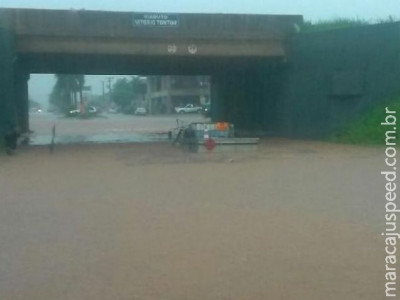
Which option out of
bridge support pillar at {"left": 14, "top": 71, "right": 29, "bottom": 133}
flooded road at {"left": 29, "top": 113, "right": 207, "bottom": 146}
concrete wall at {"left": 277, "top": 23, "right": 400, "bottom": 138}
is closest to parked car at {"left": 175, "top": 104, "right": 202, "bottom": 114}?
flooded road at {"left": 29, "top": 113, "right": 207, "bottom": 146}

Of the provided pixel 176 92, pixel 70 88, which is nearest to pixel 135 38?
pixel 176 92

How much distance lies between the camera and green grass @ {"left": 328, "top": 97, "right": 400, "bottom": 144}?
116 feet

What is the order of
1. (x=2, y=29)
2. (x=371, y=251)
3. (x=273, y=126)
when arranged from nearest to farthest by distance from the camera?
(x=371, y=251) < (x=2, y=29) < (x=273, y=126)

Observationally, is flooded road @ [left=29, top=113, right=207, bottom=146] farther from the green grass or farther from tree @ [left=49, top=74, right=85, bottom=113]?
tree @ [left=49, top=74, right=85, bottom=113]

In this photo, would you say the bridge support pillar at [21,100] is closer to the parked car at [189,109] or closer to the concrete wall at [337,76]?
the concrete wall at [337,76]

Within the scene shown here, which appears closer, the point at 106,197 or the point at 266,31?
the point at 106,197

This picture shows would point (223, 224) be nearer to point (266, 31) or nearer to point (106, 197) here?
point (106, 197)

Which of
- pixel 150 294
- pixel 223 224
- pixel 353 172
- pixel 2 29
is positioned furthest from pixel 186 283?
pixel 2 29

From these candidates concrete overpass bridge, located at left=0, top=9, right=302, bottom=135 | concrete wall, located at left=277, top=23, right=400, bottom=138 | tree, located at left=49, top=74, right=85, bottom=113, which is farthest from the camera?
tree, located at left=49, top=74, right=85, bottom=113

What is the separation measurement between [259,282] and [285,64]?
3474cm

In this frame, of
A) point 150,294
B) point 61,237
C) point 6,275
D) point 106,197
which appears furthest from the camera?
point 106,197

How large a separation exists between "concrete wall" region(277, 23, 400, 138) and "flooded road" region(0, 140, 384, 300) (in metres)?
13.4

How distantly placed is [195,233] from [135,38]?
27.7 metres

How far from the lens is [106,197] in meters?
17.5
